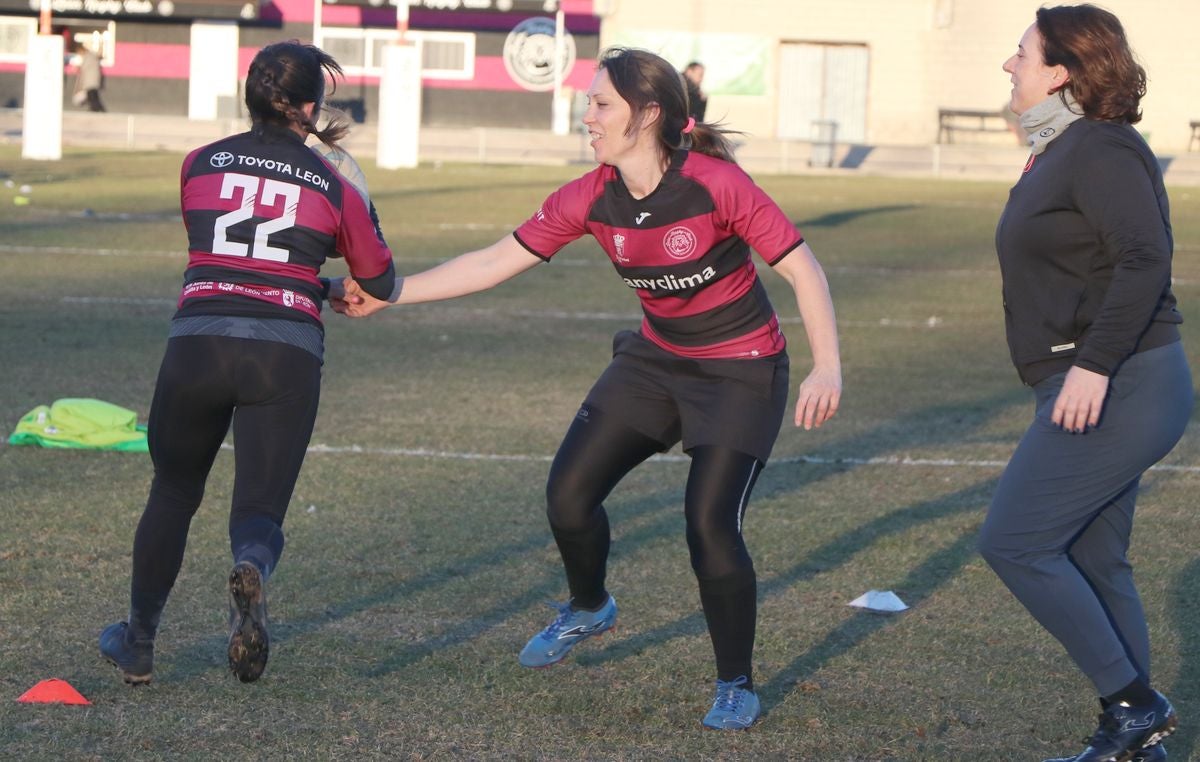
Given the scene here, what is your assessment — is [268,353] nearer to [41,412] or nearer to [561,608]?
[561,608]

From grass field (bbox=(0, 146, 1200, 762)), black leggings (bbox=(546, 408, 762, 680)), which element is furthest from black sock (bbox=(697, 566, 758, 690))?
grass field (bbox=(0, 146, 1200, 762))

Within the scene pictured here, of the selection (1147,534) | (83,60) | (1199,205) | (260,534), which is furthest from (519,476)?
(83,60)

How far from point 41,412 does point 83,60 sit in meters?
40.7

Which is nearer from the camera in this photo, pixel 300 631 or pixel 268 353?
pixel 268 353

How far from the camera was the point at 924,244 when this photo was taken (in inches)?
841

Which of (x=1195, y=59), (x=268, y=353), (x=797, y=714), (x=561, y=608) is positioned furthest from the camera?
(x=1195, y=59)

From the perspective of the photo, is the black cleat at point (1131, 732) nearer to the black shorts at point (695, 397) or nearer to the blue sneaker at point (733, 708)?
the blue sneaker at point (733, 708)

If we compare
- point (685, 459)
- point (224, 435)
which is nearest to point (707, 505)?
point (224, 435)

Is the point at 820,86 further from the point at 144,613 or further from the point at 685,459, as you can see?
the point at 144,613

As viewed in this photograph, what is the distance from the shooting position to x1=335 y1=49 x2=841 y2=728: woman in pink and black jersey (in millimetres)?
4559

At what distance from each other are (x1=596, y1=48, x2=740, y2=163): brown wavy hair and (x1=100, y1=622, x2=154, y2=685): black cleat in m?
2.06

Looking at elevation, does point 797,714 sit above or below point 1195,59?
below

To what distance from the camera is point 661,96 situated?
461 cm

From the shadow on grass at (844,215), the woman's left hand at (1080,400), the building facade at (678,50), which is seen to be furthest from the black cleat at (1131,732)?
the building facade at (678,50)
